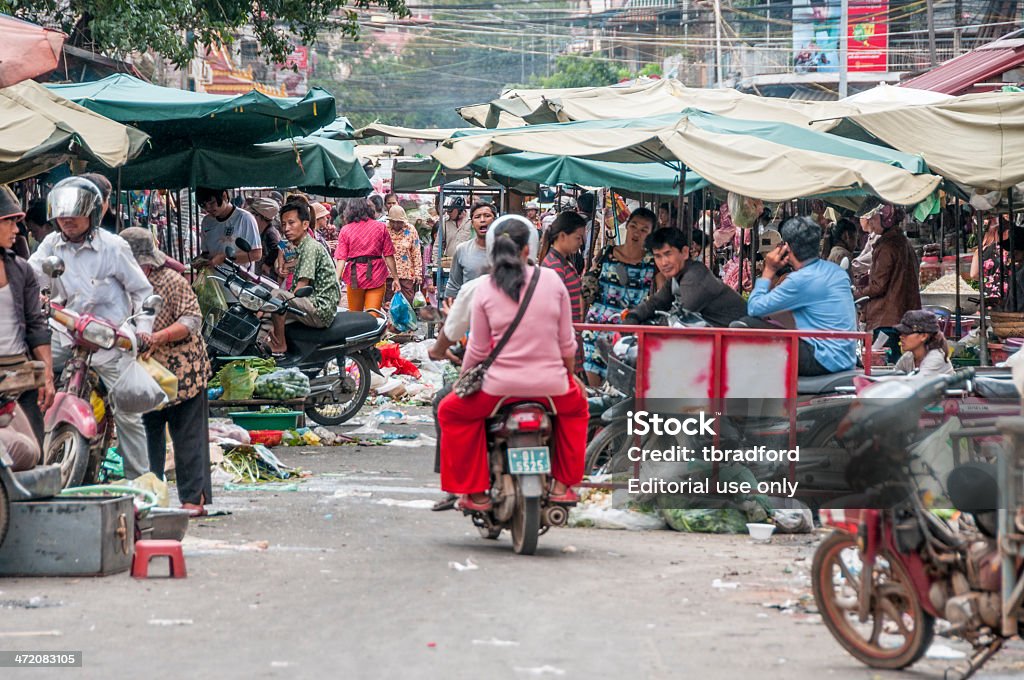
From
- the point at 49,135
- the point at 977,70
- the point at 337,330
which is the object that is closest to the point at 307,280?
the point at 337,330

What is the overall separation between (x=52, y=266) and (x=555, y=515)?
3.00 m

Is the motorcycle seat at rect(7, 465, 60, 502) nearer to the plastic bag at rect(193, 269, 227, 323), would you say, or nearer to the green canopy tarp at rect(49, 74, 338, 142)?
the green canopy tarp at rect(49, 74, 338, 142)

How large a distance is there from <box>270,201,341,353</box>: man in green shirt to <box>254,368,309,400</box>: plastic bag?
0.54 metres

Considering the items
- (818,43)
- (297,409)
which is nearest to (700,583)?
(297,409)

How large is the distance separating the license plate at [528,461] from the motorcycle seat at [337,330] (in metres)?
5.95

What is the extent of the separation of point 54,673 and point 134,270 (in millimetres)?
3635

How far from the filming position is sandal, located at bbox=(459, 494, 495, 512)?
7.57 meters

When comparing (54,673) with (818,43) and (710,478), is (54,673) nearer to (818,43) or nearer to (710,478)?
(710,478)

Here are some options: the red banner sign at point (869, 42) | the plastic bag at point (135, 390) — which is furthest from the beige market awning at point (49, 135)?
the red banner sign at point (869, 42)

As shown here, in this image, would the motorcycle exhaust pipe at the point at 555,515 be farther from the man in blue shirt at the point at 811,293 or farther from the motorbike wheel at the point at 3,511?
the motorbike wheel at the point at 3,511

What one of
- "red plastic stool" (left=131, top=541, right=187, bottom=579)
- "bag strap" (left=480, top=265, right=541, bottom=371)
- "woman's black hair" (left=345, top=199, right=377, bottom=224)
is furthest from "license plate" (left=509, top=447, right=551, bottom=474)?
"woman's black hair" (left=345, top=199, right=377, bottom=224)

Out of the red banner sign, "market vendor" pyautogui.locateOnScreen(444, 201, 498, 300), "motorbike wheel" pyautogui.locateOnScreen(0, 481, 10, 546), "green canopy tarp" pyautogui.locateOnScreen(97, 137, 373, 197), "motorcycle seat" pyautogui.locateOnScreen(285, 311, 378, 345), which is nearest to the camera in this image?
"motorbike wheel" pyautogui.locateOnScreen(0, 481, 10, 546)

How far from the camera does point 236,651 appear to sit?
17.9 ft

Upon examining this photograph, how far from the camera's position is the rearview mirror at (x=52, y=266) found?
7.58m
